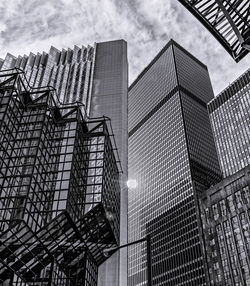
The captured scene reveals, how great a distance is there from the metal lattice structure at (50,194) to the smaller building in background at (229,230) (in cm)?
5523

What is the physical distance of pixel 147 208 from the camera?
188 m

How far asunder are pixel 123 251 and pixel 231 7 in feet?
295

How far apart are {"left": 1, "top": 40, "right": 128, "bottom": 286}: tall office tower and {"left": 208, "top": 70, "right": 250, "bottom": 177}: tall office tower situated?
Result: 8287cm

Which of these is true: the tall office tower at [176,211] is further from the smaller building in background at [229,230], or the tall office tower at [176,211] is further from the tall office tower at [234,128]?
the smaller building in background at [229,230]

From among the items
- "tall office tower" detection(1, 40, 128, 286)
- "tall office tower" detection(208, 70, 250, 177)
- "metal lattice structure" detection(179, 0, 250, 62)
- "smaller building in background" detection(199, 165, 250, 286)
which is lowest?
"metal lattice structure" detection(179, 0, 250, 62)

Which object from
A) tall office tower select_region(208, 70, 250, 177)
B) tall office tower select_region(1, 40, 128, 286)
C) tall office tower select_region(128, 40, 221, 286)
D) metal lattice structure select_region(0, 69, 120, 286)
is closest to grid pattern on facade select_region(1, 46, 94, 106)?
tall office tower select_region(1, 40, 128, 286)

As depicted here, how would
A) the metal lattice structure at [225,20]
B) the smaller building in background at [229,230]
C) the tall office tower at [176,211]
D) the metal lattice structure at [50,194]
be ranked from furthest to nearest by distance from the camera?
1. the tall office tower at [176,211]
2. the smaller building in background at [229,230]
3. the metal lattice structure at [50,194]
4. the metal lattice structure at [225,20]

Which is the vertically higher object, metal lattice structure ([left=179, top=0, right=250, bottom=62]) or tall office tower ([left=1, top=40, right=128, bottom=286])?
tall office tower ([left=1, top=40, right=128, bottom=286])

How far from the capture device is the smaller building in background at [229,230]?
327 feet

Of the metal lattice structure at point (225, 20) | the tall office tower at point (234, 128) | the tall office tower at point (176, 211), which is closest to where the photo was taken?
the metal lattice structure at point (225, 20)

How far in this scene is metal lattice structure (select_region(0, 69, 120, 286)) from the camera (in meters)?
41.2

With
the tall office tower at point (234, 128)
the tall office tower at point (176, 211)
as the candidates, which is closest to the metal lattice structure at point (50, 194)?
the tall office tower at point (176, 211)

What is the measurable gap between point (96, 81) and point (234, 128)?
106 m

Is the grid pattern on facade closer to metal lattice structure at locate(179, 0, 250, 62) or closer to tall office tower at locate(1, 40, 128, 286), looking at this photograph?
tall office tower at locate(1, 40, 128, 286)
